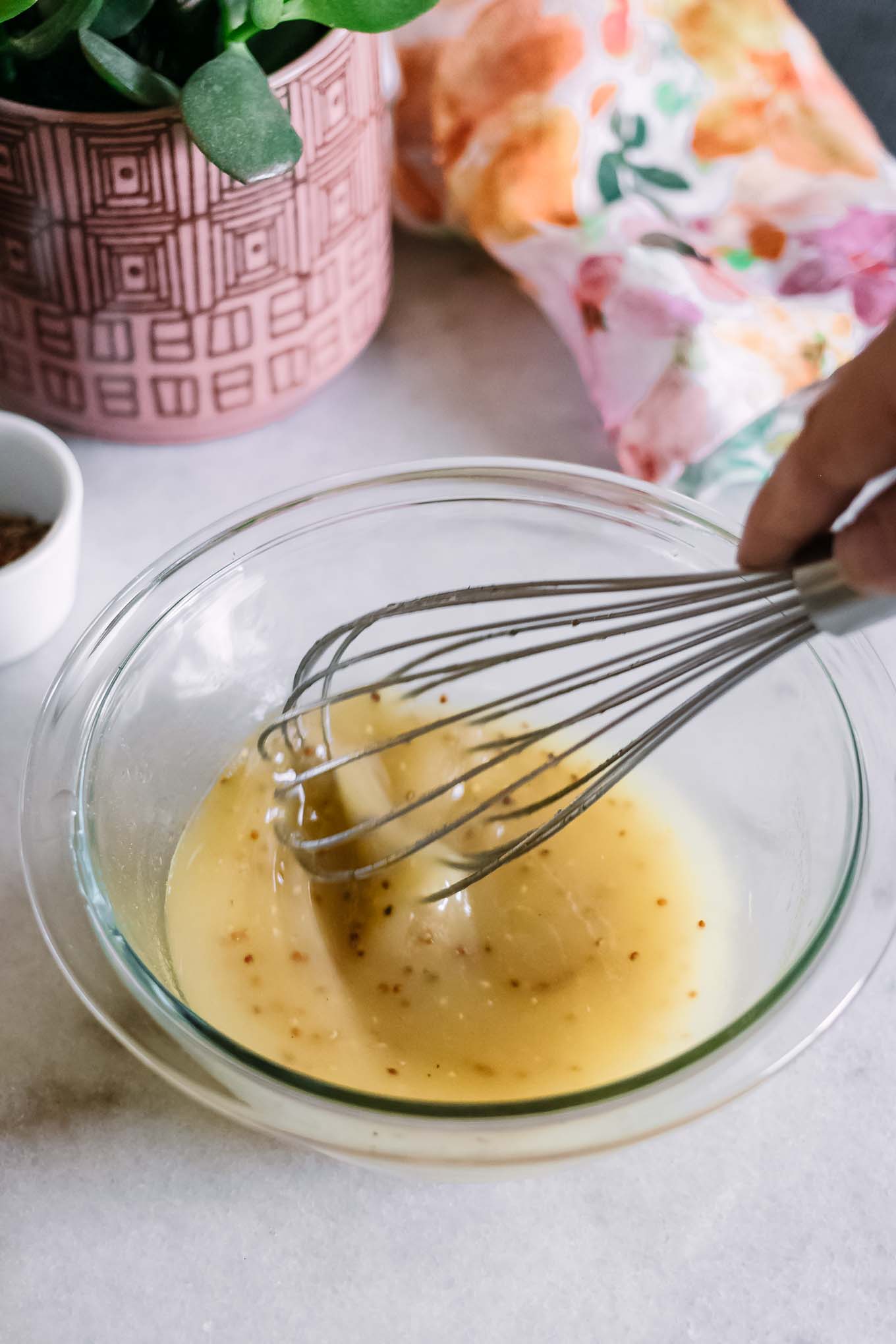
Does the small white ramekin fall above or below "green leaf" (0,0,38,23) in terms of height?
below

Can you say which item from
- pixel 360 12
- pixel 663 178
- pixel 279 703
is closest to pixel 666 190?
pixel 663 178

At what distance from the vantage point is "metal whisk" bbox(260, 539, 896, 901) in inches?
18.6

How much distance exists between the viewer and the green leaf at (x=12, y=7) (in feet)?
1.67

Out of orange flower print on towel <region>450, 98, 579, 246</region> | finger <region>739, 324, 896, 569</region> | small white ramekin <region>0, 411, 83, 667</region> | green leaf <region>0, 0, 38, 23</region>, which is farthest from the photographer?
orange flower print on towel <region>450, 98, 579, 246</region>

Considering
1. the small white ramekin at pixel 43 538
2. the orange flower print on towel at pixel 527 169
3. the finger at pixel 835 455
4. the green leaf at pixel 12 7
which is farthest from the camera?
the orange flower print on towel at pixel 527 169

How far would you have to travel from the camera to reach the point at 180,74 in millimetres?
606

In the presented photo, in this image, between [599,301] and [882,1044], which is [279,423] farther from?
[882,1044]

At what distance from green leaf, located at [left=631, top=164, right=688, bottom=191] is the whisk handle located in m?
0.41

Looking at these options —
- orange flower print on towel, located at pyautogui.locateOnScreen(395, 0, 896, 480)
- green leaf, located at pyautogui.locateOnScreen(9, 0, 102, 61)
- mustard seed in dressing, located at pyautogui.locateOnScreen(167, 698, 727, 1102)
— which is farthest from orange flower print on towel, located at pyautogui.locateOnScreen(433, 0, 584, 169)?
mustard seed in dressing, located at pyautogui.locateOnScreen(167, 698, 727, 1102)

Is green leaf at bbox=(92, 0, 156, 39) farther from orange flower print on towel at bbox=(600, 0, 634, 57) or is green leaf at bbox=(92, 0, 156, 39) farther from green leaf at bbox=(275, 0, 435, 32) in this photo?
orange flower print on towel at bbox=(600, 0, 634, 57)

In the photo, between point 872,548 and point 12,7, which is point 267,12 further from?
point 872,548

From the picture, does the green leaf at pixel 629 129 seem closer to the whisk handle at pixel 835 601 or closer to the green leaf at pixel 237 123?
the green leaf at pixel 237 123

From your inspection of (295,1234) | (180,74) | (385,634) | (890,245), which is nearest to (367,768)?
(385,634)

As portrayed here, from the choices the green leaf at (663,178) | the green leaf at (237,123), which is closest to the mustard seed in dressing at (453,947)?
the green leaf at (237,123)
